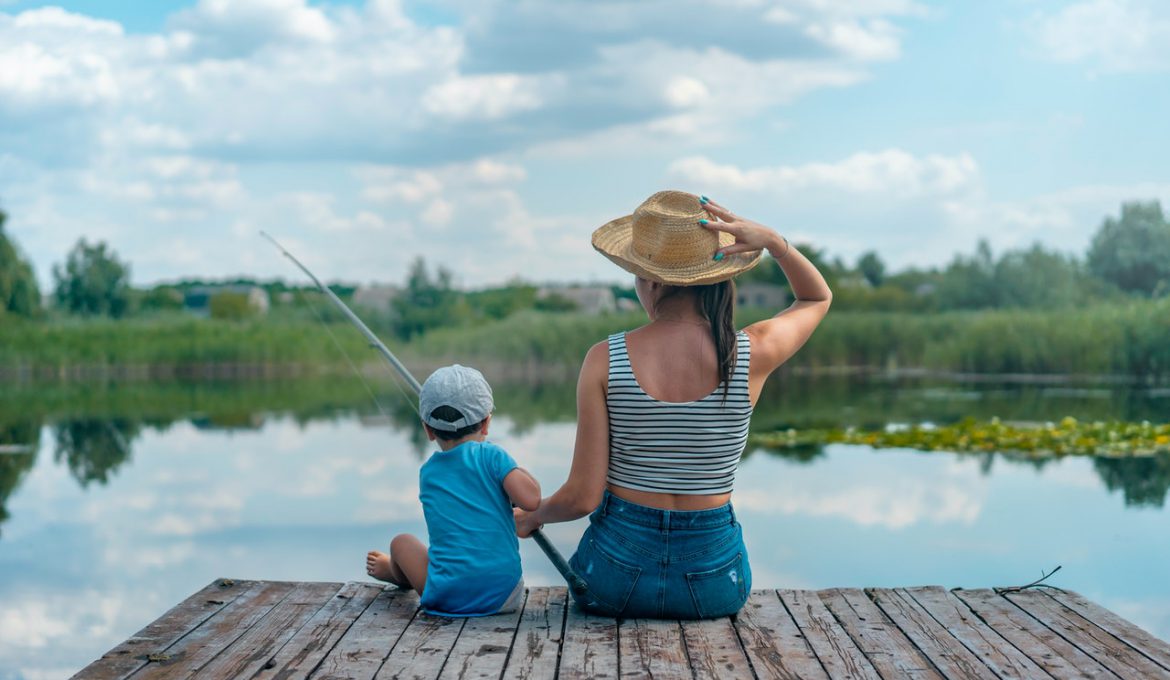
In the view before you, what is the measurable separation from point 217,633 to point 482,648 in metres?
0.61

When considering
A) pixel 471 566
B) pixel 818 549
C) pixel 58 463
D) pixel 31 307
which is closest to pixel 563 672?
pixel 471 566

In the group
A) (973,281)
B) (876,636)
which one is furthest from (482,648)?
(973,281)

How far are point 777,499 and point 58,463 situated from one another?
595 cm

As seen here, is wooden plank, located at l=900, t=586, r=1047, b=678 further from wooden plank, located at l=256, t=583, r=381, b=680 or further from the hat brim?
wooden plank, located at l=256, t=583, r=381, b=680

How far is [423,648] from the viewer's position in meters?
2.40

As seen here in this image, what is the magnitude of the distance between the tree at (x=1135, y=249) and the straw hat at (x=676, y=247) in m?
27.2

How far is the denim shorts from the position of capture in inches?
98.0

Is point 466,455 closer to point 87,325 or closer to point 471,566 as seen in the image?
point 471,566

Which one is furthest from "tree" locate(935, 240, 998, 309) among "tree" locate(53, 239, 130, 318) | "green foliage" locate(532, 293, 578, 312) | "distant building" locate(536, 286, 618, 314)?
"tree" locate(53, 239, 130, 318)

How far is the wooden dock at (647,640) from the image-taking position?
2.27 m

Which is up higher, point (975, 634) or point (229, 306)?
point (229, 306)

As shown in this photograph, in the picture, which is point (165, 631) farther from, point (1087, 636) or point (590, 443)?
point (1087, 636)

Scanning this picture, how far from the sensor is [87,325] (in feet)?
67.4

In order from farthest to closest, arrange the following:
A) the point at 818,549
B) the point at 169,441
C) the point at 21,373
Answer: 1. the point at 21,373
2. the point at 169,441
3. the point at 818,549
